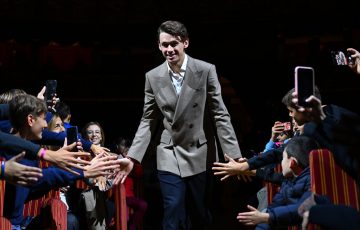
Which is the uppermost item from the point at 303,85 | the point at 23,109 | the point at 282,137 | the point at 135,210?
the point at 303,85

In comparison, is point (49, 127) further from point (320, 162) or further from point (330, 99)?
point (330, 99)

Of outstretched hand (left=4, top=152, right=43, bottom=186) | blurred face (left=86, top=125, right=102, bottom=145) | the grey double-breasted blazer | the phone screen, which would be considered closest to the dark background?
blurred face (left=86, top=125, right=102, bottom=145)

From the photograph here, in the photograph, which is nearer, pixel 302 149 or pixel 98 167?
pixel 98 167

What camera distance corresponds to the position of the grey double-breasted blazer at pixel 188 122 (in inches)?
128

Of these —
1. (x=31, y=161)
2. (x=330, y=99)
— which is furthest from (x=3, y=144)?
(x=330, y=99)

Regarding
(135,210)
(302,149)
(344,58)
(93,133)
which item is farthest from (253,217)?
(93,133)

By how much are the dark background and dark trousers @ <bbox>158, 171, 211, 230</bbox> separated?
4.14 metres

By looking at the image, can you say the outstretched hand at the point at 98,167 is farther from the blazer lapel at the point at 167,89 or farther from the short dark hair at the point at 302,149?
the short dark hair at the point at 302,149

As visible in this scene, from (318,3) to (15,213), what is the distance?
6.71m

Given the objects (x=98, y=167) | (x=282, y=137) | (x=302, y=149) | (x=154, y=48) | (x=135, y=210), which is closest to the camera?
(x=98, y=167)

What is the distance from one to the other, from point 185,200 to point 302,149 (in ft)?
2.85

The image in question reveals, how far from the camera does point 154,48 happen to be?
8.93 meters

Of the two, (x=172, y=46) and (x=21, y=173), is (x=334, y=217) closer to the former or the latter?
(x=21, y=173)

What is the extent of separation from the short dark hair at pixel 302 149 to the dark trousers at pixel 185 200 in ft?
2.30
